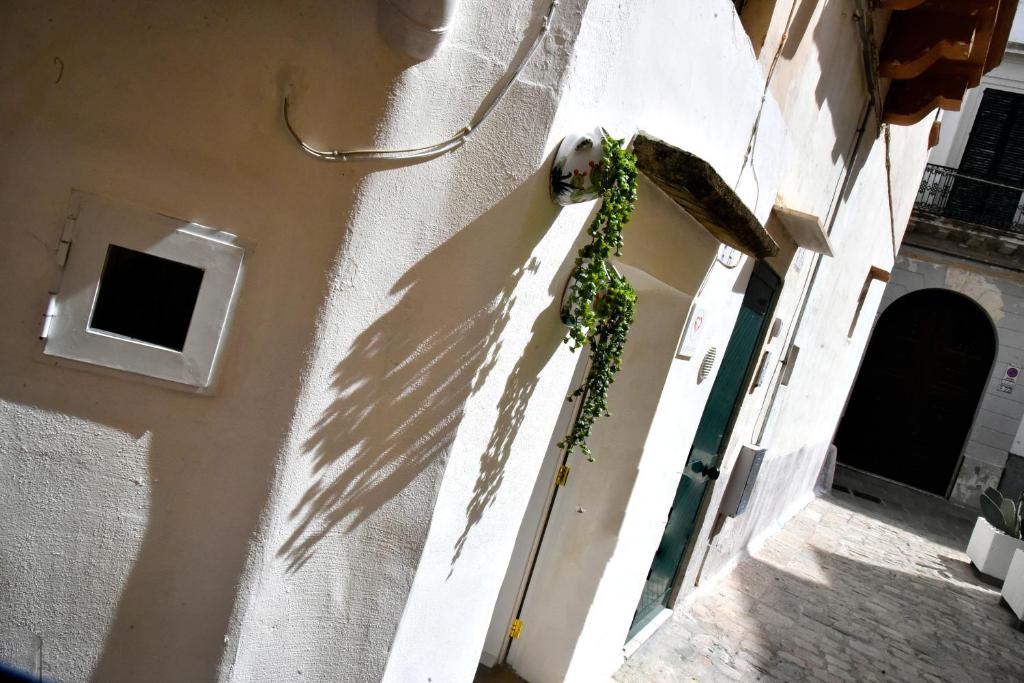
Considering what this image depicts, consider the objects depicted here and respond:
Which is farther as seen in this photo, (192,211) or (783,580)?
(783,580)

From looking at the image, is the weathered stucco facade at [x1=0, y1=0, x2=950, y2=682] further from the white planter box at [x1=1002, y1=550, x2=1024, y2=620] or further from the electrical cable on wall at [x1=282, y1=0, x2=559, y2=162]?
the white planter box at [x1=1002, y1=550, x2=1024, y2=620]

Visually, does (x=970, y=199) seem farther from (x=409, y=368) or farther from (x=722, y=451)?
(x=409, y=368)

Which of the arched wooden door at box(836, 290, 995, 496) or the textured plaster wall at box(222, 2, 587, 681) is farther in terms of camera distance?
the arched wooden door at box(836, 290, 995, 496)

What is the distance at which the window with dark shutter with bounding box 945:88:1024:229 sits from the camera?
617 inches

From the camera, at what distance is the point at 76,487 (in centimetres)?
229

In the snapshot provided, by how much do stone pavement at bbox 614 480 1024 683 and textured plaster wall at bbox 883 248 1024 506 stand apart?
189 inches

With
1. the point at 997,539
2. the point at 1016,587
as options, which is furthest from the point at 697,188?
the point at 997,539

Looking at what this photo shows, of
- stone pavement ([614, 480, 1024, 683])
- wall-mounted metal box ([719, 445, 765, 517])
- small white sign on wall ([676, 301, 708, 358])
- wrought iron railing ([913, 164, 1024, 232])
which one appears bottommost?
stone pavement ([614, 480, 1024, 683])

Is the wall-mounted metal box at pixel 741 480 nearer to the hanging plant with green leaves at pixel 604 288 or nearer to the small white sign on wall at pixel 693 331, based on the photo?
the small white sign on wall at pixel 693 331

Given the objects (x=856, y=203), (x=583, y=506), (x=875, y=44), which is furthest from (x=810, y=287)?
(x=583, y=506)

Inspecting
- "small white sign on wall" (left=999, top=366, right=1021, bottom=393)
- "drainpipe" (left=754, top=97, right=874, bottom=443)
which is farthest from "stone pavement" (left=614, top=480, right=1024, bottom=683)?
A: "small white sign on wall" (left=999, top=366, right=1021, bottom=393)

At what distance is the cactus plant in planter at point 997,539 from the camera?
33.5 feet

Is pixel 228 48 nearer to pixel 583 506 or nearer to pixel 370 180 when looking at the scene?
pixel 370 180

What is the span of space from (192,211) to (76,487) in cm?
93
